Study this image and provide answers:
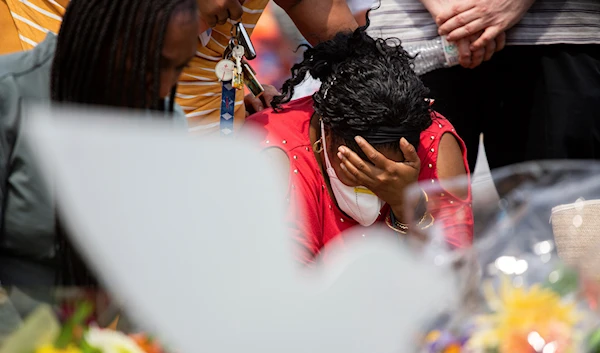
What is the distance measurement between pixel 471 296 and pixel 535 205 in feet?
0.63

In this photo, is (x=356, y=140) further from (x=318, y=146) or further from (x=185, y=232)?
(x=185, y=232)

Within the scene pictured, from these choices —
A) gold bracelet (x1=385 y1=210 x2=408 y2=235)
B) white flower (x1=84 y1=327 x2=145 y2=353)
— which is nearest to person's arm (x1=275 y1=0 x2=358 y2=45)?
gold bracelet (x1=385 y1=210 x2=408 y2=235)

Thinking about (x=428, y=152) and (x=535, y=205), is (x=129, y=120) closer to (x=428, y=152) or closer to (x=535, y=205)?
(x=535, y=205)

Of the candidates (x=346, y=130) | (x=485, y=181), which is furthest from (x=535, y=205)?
(x=346, y=130)

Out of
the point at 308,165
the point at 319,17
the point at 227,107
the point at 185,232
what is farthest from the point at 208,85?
the point at 185,232

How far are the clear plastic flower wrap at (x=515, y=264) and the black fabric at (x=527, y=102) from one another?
1262 mm

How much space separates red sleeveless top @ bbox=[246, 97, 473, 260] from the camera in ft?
8.01

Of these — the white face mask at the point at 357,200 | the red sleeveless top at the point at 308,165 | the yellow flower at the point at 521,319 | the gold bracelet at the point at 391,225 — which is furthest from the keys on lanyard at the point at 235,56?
the yellow flower at the point at 521,319

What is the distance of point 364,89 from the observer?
7.87 feet

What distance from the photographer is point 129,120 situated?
930mm

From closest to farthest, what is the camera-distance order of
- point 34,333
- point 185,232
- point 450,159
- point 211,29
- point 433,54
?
point 185,232
point 34,333
point 211,29
point 450,159
point 433,54

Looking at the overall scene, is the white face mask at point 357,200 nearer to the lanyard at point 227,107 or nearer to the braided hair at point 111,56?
the lanyard at point 227,107

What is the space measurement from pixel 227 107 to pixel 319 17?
1.44ft

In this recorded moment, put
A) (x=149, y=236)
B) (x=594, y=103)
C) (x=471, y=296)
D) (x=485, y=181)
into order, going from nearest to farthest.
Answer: (x=149, y=236), (x=471, y=296), (x=485, y=181), (x=594, y=103)
